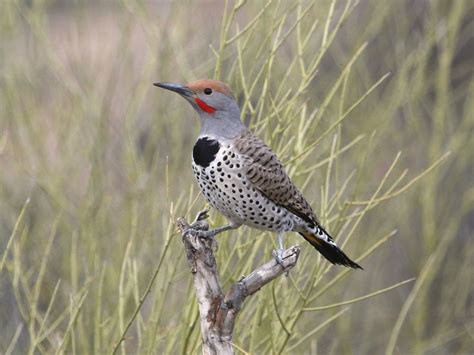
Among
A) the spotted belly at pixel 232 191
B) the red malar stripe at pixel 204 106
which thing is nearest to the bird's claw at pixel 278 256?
the spotted belly at pixel 232 191

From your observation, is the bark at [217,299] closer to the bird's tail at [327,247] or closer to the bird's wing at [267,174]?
the bird's wing at [267,174]

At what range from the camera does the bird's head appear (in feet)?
12.9

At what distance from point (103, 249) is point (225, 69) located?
280 cm

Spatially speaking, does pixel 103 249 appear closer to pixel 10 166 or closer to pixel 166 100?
pixel 166 100

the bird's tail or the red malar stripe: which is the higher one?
the red malar stripe

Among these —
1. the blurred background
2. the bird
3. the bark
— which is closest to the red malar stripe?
the bird

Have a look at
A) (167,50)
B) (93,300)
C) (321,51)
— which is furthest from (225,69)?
(321,51)

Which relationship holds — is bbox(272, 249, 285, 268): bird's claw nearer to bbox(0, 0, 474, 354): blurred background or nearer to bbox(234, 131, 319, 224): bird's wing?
bbox(234, 131, 319, 224): bird's wing

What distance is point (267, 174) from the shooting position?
401 centimetres

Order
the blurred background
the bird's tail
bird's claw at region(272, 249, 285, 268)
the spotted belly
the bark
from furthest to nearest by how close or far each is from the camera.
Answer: the blurred background < the bird's tail < the spotted belly < bird's claw at region(272, 249, 285, 268) < the bark

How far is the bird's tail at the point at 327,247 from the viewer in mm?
4191

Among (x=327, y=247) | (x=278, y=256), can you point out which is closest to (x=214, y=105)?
(x=278, y=256)

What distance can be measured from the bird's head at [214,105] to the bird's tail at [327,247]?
0.59 meters

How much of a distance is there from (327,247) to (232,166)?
0.64 metres
